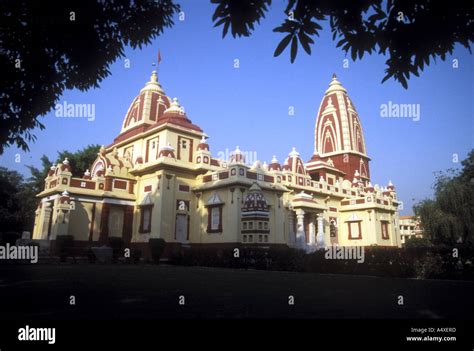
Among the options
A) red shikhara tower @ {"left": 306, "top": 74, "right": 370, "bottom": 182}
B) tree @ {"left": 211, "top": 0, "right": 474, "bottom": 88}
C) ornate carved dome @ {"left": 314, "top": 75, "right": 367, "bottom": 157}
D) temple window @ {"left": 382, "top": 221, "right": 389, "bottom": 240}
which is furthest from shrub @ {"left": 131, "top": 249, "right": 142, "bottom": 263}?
ornate carved dome @ {"left": 314, "top": 75, "right": 367, "bottom": 157}

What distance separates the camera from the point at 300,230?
89.9ft

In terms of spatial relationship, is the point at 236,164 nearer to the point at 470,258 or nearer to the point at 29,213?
the point at 470,258

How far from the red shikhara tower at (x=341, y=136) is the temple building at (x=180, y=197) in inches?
299

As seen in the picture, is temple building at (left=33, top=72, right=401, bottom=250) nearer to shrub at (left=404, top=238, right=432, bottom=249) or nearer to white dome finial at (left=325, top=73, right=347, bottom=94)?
shrub at (left=404, top=238, right=432, bottom=249)

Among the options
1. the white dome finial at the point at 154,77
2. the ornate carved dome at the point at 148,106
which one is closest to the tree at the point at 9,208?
the ornate carved dome at the point at 148,106

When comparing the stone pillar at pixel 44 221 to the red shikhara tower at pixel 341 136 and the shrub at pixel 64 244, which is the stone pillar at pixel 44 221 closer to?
the shrub at pixel 64 244

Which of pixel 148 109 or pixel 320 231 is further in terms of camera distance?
pixel 148 109

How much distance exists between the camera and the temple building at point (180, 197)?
76.5 ft

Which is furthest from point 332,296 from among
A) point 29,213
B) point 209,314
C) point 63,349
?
point 29,213

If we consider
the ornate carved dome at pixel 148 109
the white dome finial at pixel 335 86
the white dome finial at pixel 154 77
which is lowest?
the ornate carved dome at pixel 148 109

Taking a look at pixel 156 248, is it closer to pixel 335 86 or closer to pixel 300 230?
pixel 300 230

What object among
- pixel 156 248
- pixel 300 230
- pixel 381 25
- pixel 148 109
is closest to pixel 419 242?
pixel 300 230

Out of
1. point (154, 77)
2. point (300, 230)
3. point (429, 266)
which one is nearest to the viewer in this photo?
point (429, 266)

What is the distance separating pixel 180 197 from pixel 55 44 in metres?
18.6
